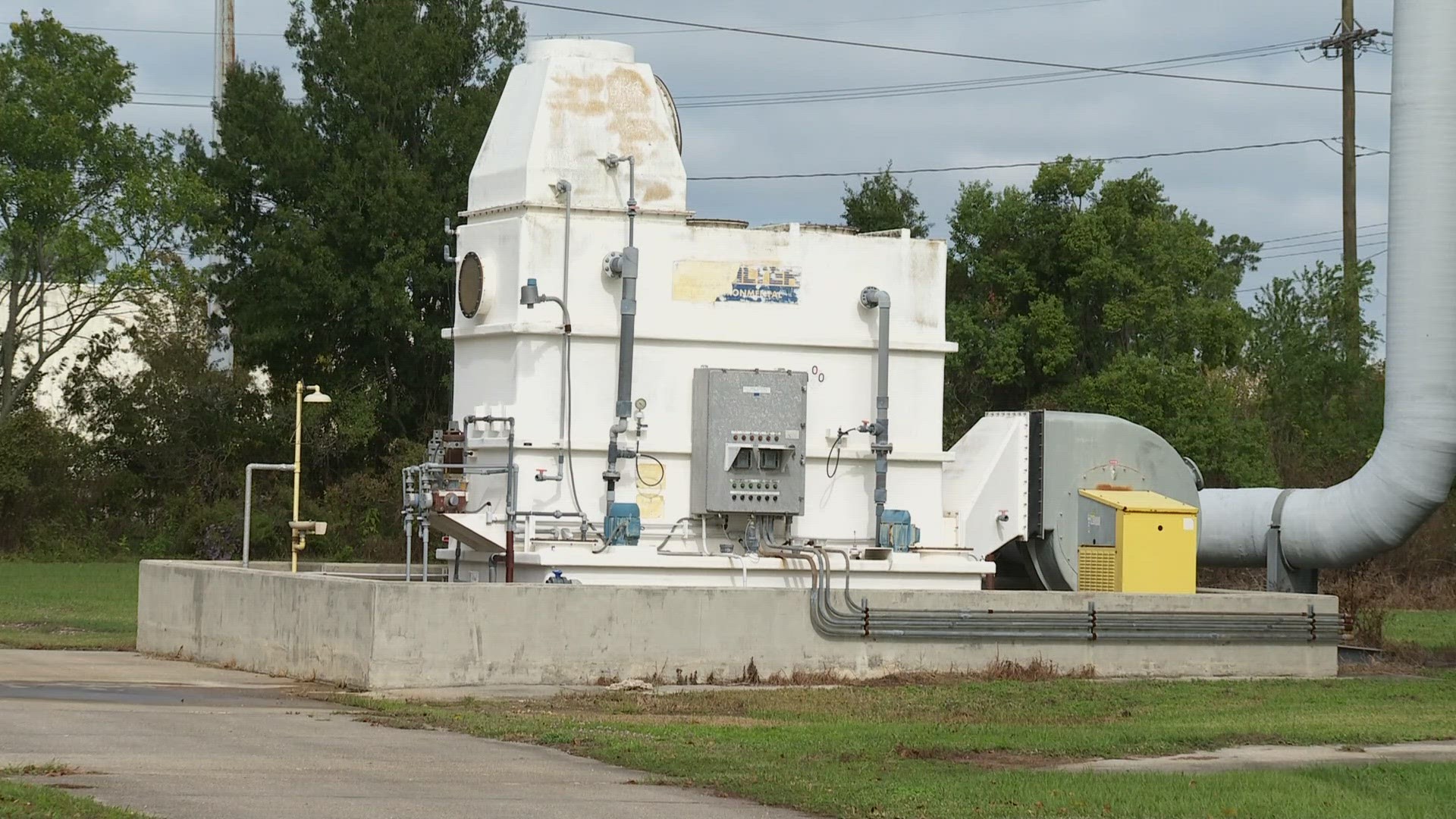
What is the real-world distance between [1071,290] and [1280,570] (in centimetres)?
2600

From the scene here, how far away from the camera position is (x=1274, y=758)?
598 inches

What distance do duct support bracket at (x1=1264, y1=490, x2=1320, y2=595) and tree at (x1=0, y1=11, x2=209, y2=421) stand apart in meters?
33.0

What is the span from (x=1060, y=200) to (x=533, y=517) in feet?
108

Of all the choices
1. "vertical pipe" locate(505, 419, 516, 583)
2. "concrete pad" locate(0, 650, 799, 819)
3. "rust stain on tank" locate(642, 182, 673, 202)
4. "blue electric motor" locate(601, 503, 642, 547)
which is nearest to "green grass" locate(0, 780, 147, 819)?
A: "concrete pad" locate(0, 650, 799, 819)

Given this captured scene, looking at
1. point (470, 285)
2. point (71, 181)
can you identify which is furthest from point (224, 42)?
point (470, 285)

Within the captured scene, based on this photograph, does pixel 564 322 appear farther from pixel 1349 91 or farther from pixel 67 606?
pixel 1349 91

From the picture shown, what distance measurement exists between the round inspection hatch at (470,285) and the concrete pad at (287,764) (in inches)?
241

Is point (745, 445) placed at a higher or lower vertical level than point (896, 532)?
higher

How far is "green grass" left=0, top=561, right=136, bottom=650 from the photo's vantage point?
26.6m

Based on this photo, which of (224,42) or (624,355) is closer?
(624,355)

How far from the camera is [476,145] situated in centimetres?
5159

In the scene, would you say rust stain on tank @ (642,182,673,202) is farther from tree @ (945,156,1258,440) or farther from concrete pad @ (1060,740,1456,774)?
tree @ (945,156,1258,440)

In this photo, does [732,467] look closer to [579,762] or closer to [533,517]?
[533,517]

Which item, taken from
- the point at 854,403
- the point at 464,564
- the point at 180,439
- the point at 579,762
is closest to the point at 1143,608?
the point at 854,403
